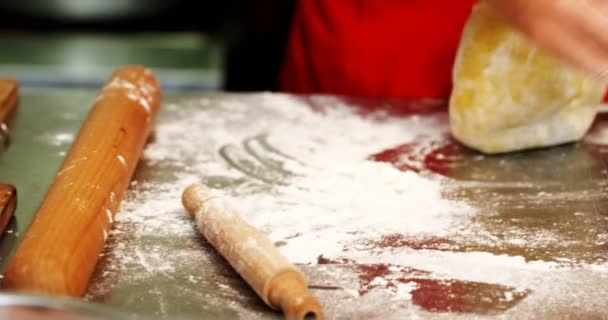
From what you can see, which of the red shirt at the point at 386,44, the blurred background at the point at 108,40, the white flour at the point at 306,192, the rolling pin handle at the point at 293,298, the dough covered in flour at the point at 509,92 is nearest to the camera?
the rolling pin handle at the point at 293,298

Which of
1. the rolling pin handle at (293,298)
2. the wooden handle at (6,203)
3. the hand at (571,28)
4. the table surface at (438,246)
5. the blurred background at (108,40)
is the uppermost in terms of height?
the hand at (571,28)

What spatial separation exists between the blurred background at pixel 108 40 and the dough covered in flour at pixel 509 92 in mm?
1069

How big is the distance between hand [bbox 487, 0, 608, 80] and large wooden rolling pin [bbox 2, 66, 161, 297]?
17.0 inches

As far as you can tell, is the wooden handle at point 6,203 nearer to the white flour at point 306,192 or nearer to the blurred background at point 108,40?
the white flour at point 306,192

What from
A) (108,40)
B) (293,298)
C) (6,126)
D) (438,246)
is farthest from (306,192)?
(108,40)

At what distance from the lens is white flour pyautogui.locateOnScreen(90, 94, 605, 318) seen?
34.1 inches

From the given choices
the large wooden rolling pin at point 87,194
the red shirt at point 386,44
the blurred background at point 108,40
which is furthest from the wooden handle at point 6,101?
the blurred background at point 108,40

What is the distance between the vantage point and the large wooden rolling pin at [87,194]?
76cm

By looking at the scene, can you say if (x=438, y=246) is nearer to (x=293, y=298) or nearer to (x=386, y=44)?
(x=293, y=298)

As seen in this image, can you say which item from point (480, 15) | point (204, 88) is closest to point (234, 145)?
point (480, 15)

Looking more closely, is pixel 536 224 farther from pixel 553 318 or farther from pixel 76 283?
pixel 76 283

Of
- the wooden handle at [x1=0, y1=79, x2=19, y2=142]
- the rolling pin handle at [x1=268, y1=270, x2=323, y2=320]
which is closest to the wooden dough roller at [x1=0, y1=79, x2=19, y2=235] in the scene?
the wooden handle at [x1=0, y1=79, x2=19, y2=142]

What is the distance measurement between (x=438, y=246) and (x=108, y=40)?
1.47 m

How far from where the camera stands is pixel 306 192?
3.34 ft
